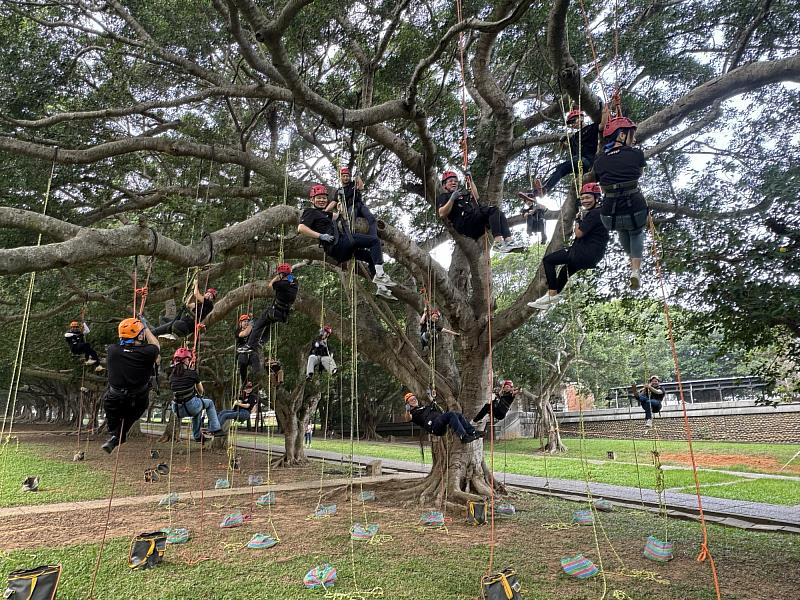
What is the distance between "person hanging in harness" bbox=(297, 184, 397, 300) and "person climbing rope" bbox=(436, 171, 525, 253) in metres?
0.91

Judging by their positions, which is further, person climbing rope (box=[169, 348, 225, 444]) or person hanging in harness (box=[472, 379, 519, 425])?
person hanging in harness (box=[472, 379, 519, 425])

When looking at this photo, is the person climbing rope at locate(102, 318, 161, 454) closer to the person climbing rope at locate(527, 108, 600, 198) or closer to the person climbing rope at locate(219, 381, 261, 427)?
the person climbing rope at locate(219, 381, 261, 427)

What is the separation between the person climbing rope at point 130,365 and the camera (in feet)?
15.1

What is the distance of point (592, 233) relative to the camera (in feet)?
15.0

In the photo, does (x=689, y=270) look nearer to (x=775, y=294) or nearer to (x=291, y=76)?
(x=775, y=294)

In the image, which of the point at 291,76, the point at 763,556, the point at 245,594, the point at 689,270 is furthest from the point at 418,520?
the point at 291,76

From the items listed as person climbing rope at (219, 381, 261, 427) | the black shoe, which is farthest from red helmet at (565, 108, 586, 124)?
person climbing rope at (219, 381, 261, 427)

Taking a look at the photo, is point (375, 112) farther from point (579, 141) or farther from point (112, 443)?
point (112, 443)

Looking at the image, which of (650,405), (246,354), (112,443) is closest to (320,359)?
(246,354)

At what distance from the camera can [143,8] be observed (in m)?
8.12

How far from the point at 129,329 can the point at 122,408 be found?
933mm

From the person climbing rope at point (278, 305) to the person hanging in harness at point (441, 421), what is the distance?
242cm

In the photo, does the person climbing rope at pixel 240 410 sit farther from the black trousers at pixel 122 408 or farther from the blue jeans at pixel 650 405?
the blue jeans at pixel 650 405

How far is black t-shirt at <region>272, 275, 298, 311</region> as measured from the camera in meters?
6.42
